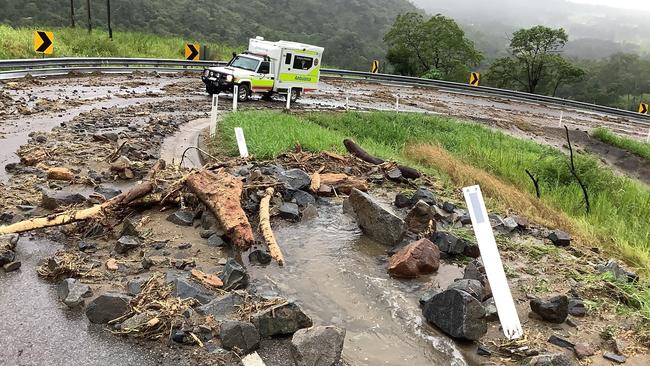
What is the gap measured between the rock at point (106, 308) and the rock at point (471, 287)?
10.0 feet

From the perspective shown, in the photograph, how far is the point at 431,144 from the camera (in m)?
14.9

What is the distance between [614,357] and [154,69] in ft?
88.6

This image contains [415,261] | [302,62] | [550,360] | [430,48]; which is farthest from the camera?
[430,48]

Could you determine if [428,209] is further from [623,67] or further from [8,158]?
[623,67]

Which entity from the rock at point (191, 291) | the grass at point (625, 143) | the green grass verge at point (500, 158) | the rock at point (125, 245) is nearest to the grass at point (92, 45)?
the green grass verge at point (500, 158)

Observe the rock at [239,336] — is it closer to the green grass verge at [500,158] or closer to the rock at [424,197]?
the rock at [424,197]

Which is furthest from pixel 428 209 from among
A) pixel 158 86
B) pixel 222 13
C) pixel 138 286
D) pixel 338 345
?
pixel 222 13

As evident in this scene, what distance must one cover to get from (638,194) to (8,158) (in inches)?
535

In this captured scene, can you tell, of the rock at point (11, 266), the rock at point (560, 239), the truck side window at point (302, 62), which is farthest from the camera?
the truck side window at point (302, 62)

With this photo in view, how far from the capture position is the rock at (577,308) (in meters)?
5.21

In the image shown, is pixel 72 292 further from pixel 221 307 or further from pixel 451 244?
pixel 451 244

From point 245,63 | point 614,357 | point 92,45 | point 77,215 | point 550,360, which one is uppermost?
point 550,360

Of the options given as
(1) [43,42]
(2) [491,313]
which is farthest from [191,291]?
(1) [43,42]

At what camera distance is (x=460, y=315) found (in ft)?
15.2
